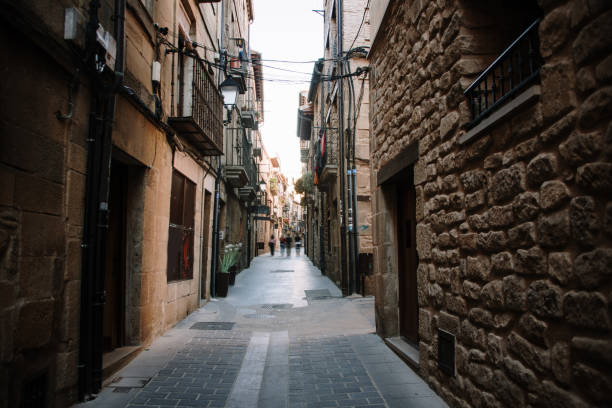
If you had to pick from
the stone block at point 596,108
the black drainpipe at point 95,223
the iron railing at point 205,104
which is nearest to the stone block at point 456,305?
the stone block at point 596,108

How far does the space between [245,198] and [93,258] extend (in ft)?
48.2

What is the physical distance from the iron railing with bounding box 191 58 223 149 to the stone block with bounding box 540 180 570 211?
574 cm

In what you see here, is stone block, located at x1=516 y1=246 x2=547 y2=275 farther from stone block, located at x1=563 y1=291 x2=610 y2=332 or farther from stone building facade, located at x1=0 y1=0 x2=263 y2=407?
stone building facade, located at x1=0 y1=0 x2=263 y2=407

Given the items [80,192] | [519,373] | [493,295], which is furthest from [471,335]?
[80,192]

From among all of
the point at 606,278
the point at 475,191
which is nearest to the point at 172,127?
the point at 475,191

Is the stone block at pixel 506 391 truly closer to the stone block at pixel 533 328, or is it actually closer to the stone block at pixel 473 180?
the stone block at pixel 533 328

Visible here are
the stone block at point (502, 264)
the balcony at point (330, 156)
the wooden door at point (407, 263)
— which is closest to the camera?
the stone block at point (502, 264)

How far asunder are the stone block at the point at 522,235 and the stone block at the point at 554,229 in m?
0.07

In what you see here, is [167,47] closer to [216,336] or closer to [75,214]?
[75,214]

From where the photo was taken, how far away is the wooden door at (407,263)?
5.27 metres

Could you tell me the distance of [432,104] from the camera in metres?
3.93

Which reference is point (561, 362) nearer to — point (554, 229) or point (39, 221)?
point (554, 229)

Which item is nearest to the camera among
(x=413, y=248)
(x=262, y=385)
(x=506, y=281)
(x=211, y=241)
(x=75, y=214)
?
(x=506, y=281)

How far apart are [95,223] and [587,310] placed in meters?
3.85
